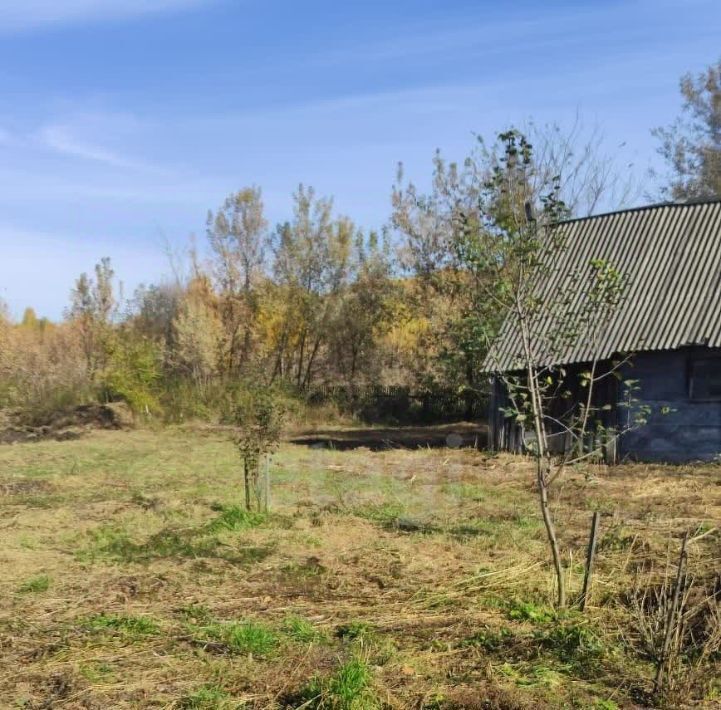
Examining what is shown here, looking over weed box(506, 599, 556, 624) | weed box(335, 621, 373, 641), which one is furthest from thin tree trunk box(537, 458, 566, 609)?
weed box(335, 621, 373, 641)

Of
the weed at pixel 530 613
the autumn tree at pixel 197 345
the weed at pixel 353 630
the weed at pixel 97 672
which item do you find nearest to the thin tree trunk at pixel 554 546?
the weed at pixel 530 613

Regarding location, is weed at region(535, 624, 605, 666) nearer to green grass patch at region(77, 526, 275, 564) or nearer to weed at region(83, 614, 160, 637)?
weed at region(83, 614, 160, 637)

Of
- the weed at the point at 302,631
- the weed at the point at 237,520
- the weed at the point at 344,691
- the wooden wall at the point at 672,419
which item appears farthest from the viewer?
the wooden wall at the point at 672,419

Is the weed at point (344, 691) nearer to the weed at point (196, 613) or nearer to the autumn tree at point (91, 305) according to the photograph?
the weed at point (196, 613)

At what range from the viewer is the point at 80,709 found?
195 inches

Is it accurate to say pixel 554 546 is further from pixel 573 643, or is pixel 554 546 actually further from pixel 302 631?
pixel 302 631

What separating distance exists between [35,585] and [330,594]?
9.10 feet

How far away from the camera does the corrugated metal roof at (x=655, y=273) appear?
15648mm

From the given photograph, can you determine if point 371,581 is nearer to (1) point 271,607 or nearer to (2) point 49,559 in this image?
(1) point 271,607

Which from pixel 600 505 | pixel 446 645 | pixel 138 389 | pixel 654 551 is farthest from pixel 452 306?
pixel 446 645

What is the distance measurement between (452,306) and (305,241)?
7.70 metres

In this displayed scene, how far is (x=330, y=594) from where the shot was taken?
7.26 meters

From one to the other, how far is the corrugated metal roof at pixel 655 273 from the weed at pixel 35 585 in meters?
9.07

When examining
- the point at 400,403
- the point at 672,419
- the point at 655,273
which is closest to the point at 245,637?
the point at 672,419
